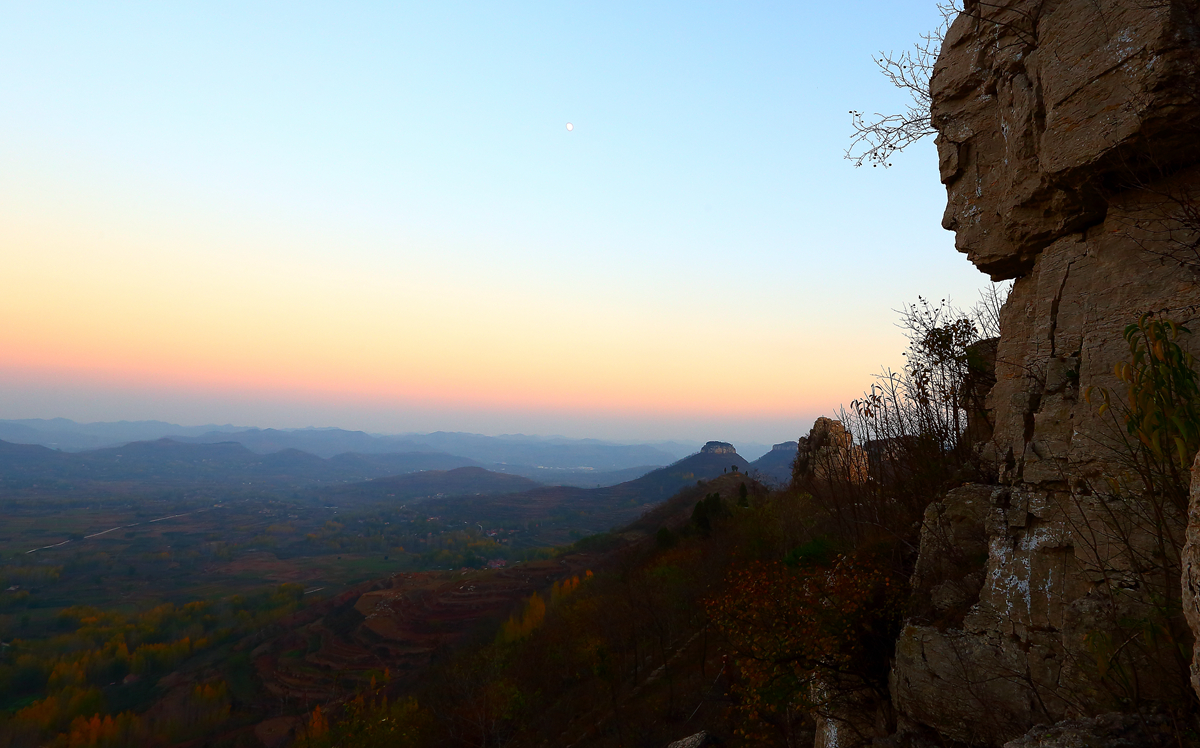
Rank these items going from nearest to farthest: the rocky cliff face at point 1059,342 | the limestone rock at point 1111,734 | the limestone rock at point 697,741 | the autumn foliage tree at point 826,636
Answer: the limestone rock at point 1111,734 < the rocky cliff face at point 1059,342 < the autumn foliage tree at point 826,636 < the limestone rock at point 697,741

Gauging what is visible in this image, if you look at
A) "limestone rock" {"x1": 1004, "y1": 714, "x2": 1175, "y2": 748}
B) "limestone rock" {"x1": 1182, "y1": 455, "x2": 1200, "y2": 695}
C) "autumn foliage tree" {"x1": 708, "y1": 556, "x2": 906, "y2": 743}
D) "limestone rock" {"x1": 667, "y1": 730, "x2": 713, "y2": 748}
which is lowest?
"limestone rock" {"x1": 667, "y1": 730, "x2": 713, "y2": 748}

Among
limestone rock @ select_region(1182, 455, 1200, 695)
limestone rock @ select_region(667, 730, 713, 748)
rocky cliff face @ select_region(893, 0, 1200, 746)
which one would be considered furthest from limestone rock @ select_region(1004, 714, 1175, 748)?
limestone rock @ select_region(667, 730, 713, 748)

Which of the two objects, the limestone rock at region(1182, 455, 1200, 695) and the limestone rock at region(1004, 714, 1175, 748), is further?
the limestone rock at region(1004, 714, 1175, 748)

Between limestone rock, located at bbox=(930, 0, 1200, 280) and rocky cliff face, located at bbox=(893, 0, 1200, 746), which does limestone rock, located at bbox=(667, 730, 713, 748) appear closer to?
rocky cliff face, located at bbox=(893, 0, 1200, 746)

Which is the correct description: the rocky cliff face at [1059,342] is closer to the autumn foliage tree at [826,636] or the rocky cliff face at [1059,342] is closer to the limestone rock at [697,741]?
the autumn foliage tree at [826,636]

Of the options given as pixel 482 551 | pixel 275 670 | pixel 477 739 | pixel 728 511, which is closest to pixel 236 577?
pixel 482 551

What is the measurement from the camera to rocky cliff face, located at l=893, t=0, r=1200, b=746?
5.03m

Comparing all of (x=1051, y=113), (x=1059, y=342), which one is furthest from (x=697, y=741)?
(x=1051, y=113)

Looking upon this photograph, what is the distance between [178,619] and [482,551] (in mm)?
64906

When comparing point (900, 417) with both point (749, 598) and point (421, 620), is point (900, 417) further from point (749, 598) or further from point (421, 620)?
point (421, 620)

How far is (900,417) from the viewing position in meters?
12.1

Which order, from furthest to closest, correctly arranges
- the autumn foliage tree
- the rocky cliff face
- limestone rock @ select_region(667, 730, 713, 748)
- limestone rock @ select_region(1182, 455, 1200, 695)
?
limestone rock @ select_region(667, 730, 713, 748)
the autumn foliage tree
the rocky cliff face
limestone rock @ select_region(1182, 455, 1200, 695)

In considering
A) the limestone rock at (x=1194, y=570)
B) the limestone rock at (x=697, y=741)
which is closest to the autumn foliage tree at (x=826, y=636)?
the limestone rock at (x=1194, y=570)

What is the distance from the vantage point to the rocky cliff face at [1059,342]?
503 centimetres
